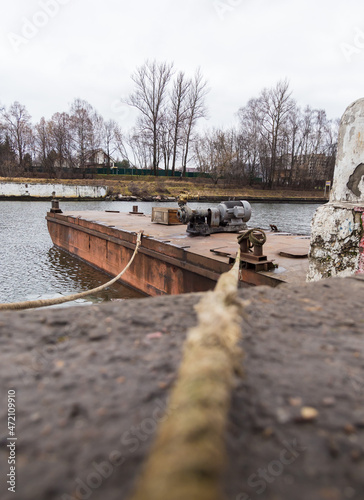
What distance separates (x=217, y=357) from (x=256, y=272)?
4.02 m

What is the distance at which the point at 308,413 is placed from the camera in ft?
2.64

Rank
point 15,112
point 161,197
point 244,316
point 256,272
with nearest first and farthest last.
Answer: point 244,316, point 256,272, point 161,197, point 15,112

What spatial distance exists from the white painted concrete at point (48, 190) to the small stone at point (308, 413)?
1774 inches

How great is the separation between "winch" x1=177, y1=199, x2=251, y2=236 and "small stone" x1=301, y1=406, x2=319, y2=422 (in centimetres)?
721

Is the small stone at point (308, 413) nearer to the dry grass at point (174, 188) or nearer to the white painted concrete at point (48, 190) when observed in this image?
the white painted concrete at point (48, 190)

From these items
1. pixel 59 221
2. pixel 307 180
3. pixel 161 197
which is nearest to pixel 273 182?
pixel 307 180

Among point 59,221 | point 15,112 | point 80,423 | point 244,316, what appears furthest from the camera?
point 15,112

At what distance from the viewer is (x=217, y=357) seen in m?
0.82

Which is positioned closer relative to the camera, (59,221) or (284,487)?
(284,487)

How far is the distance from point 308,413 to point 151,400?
1.28 feet

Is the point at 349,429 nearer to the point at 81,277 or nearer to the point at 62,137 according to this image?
the point at 81,277

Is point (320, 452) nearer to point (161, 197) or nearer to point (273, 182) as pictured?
point (161, 197)

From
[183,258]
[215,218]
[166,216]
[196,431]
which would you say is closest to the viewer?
[196,431]

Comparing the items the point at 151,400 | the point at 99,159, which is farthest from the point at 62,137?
the point at 151,400
